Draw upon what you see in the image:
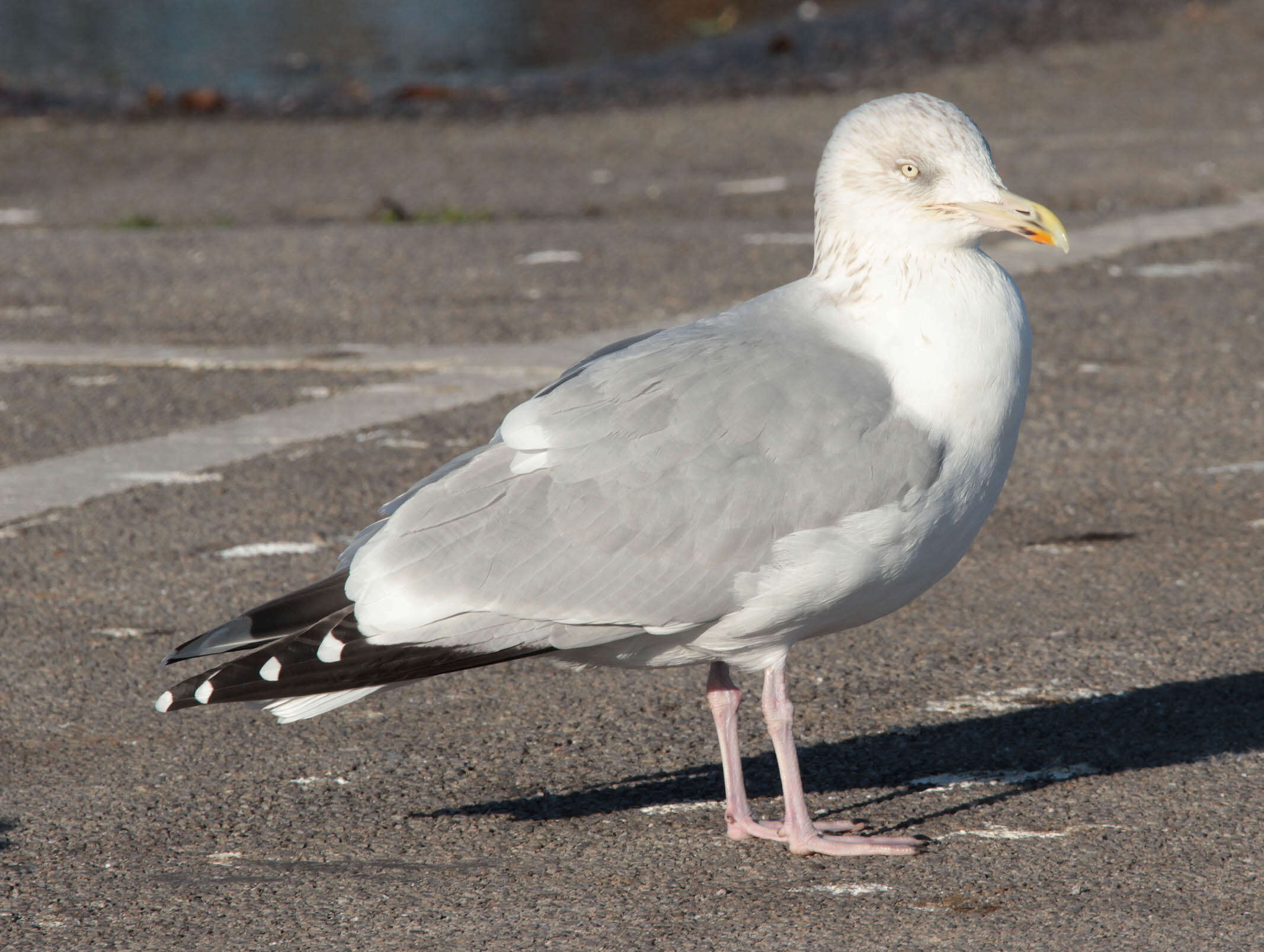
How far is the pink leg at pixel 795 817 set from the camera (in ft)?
11.7

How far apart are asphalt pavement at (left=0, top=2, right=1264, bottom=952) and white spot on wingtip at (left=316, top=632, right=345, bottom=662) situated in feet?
1.49

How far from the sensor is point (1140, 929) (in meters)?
3.16

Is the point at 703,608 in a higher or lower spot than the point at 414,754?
higher

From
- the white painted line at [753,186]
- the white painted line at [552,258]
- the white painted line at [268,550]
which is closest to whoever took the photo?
the white painted line at [268,550]

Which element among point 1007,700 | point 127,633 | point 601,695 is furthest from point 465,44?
point 1007,700

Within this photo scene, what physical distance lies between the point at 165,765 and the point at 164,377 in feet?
12.2

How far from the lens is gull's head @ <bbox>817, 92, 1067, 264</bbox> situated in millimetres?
3643

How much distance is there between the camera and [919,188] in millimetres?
3674

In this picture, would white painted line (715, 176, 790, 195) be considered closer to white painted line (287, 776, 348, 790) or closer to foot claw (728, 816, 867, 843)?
white painted line (287, 776, 348, 790)

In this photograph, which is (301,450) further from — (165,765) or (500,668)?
(165,765)

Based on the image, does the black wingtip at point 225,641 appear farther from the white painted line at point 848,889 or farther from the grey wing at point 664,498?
the white painted line at point 848,889

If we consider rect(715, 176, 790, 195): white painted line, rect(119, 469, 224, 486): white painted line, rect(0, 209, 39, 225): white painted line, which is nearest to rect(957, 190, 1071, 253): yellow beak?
rect(119, 469, 224, 486): white painted line

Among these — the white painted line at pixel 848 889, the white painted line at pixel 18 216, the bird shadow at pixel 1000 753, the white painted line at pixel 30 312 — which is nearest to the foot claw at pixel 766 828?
the bird shadow at pixel 1000 753

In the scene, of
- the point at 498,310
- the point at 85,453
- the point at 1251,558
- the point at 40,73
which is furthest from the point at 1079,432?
the point at 40,73
